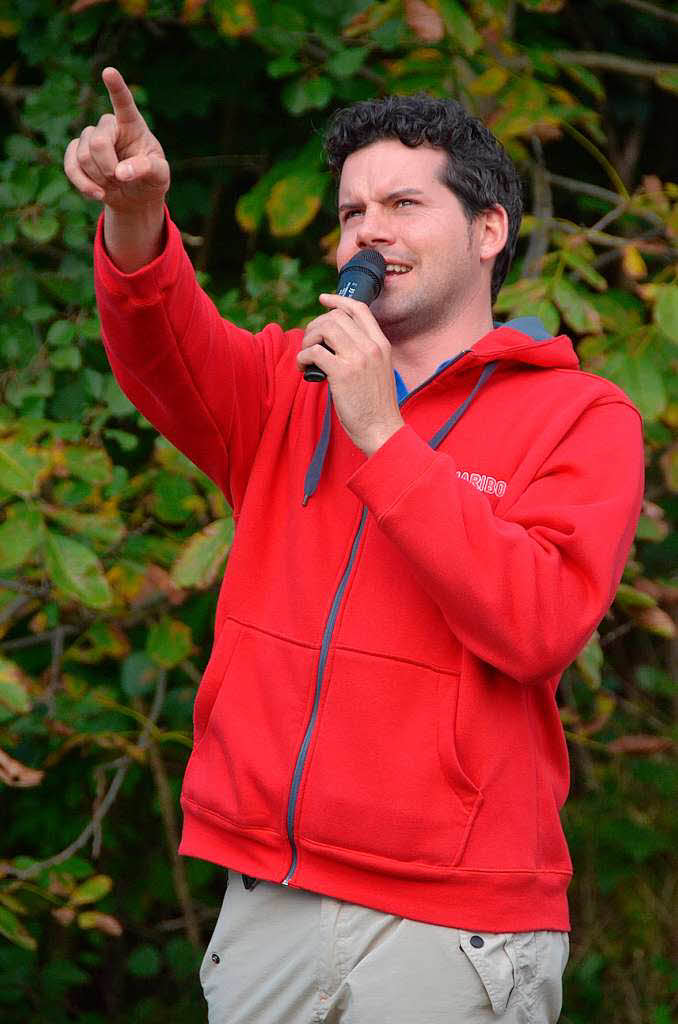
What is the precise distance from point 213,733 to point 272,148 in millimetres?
2011

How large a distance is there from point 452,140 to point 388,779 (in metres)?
0.86

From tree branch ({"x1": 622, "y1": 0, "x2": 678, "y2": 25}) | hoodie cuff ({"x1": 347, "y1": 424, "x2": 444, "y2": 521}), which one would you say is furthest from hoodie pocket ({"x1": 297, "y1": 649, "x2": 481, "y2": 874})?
tree branch ({"x1": 622, "y1": 0, "x2": 678, "y2": 25})

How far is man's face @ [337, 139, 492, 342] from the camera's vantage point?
1.65m

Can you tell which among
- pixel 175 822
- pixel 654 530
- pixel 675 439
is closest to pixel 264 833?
pixel 654 530

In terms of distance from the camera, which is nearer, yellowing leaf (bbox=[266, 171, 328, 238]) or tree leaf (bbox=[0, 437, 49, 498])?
tree leaf (bbox=[0, 437, 49, 498])

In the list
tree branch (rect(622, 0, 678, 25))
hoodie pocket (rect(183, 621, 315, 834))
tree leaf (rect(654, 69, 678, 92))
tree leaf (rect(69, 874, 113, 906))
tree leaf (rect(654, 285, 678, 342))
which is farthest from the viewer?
tree branch (rect(622, 0, 678, 25))

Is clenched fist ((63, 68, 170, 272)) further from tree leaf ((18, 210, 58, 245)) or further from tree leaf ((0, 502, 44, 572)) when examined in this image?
tree leaf ((18, 210, 58, 245))

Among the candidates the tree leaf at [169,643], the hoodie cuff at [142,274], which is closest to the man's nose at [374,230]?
the hoodie cuff at [142,274]

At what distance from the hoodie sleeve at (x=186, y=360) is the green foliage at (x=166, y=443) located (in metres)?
0.42

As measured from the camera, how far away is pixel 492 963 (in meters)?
1.48

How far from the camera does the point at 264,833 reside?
5.01 feet

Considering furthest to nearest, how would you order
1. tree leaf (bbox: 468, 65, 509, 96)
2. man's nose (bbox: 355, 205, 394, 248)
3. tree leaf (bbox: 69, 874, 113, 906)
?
tree leaf (bbox: 468, 65, 509, 96)
tree leaf (bbox: 69, 874, 113, 906)
man's nose (bbox: 355, 205, 394, 248)

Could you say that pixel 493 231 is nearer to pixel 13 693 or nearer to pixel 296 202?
pixel 296 202

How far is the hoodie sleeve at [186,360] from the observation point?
1495 mm
